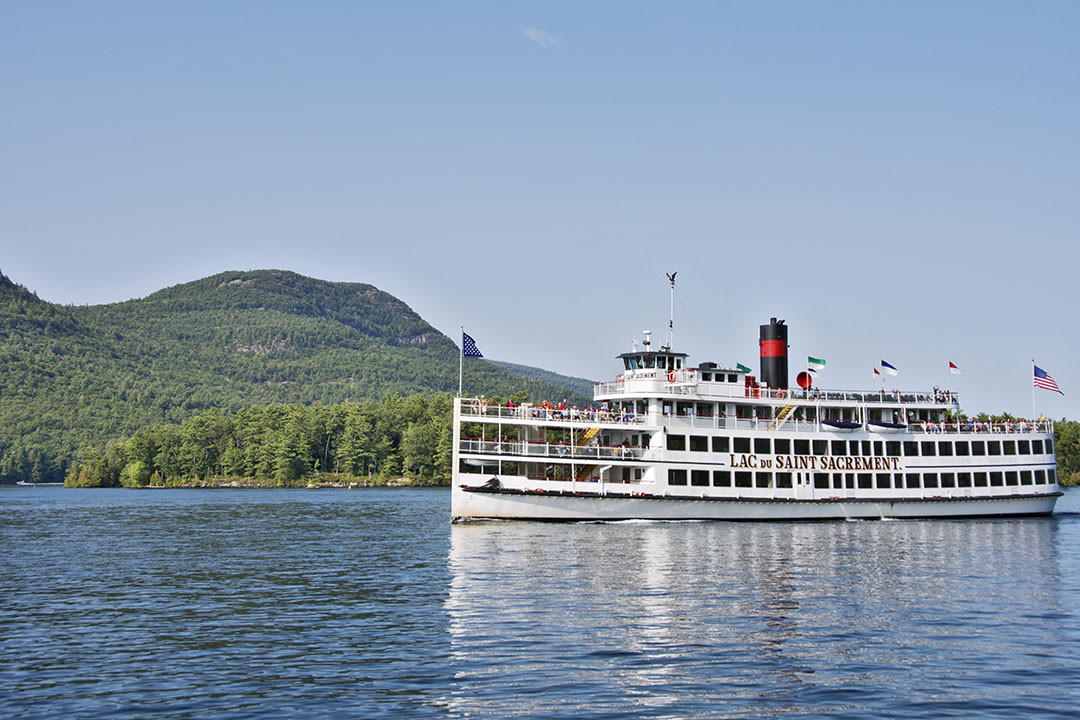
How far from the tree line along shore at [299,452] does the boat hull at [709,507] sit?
81.7m

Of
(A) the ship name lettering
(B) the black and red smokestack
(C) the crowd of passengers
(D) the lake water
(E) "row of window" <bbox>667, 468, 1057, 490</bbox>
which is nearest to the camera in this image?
(D) the lake water

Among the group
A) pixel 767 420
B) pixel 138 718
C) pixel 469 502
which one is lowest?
pixel 138 718

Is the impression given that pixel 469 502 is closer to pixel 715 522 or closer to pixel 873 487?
pixel 715 522

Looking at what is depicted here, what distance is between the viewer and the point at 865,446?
5775cm

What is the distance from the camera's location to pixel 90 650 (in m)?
22.0

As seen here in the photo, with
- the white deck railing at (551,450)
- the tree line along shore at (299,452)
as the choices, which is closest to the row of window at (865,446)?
the white deck railing at (551,450)

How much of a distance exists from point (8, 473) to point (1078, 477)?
175 m

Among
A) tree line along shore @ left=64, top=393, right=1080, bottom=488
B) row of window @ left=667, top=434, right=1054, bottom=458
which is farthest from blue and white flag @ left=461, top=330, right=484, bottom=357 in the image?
tree line along shore @ left=64, top=393, right=1080, bottom=488

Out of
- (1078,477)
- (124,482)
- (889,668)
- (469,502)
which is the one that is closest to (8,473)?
(124,482)

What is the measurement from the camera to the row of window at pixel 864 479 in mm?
53562

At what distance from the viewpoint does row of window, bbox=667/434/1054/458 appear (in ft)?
177

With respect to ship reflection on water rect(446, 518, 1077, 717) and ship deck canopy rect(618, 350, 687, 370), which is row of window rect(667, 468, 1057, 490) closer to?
ship deck canopy rect(618, 350, 687, 370)

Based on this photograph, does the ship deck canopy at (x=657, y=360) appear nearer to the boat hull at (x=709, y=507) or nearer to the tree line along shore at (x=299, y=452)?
the boat hull at (x=709, y=507)

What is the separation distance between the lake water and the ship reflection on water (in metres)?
0.08
